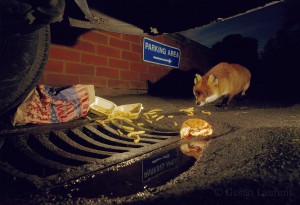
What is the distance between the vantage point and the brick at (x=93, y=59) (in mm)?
4082

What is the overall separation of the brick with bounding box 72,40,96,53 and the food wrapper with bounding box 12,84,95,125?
1600 millimetres

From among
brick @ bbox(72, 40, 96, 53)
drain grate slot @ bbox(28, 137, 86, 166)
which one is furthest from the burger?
brick @ bbox(72, 40, 96, 53)

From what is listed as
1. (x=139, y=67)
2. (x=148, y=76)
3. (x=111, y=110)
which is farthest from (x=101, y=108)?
(x=148, y=76)

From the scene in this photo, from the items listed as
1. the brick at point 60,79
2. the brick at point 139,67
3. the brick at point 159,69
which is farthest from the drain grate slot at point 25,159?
the brick at point 159,69

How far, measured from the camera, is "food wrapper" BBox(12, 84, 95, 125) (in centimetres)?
213

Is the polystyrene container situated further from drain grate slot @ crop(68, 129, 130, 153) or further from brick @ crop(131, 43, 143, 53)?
brick @ crop(131, 43, 143, 53)

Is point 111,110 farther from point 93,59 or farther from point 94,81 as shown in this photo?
point 93,59

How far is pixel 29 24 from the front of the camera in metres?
1.22

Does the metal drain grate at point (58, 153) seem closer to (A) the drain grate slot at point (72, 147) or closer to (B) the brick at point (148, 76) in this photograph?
(A) the drain grate slot at point (72, 147)

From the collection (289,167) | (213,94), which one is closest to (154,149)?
(289,167)

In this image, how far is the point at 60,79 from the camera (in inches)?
145

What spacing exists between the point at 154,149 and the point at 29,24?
1.34 metres

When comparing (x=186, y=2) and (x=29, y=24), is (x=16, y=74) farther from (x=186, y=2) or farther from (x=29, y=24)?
(x=186, y=2)

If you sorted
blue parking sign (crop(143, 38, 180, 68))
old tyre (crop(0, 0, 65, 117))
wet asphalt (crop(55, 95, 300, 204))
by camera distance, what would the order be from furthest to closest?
blue parking sign (crop(143, 38, 180, 68)), old tyre (crop(0, 0, 65, 117)), wet asphalt (crop(55, 95, 300, 204))
